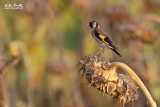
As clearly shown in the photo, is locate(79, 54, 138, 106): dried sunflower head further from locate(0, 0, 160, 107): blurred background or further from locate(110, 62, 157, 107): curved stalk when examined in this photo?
locate(0, 0, 160, 107): blurred background

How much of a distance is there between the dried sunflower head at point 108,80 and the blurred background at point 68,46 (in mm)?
702

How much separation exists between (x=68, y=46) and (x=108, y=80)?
19.4 feet

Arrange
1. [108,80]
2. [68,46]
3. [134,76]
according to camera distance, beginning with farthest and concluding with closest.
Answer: [68,46] → [108,80] → [134,76]

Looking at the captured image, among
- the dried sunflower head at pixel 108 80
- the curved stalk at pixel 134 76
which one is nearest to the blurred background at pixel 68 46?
the dried sunflower head at pixel 108 80

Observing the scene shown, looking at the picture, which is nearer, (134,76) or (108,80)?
(134,76)

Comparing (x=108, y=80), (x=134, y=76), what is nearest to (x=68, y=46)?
(x=108, y=80)

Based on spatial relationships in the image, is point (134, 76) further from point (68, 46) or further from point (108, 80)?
point (68, 46)

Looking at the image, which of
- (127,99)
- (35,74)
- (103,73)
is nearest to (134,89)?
(127,99)

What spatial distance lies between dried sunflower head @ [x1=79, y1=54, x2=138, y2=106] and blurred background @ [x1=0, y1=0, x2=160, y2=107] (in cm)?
→ 70

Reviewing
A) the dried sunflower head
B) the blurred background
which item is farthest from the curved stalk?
the blurred background

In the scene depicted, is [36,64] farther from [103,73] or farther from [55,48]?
[103,73]

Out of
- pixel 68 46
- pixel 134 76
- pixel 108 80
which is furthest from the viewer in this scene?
pixel 68 46

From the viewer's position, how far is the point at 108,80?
2297 mm

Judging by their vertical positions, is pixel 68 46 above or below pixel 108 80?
above
